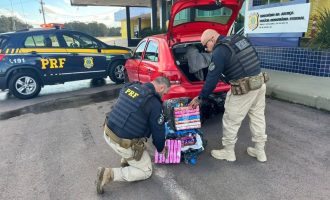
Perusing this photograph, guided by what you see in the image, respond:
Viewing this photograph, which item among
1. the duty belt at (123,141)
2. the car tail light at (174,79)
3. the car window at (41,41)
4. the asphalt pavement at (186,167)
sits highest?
the car window at (41,41)

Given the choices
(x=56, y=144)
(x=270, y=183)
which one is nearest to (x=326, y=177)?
(x=270, y=183)

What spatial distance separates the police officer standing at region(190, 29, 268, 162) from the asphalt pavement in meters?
0.35

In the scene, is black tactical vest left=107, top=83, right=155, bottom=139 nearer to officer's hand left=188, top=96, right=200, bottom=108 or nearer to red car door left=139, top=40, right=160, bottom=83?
officer's hand left=188, top=96, right=200, bottom=108

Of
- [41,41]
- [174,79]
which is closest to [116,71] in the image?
[41,41]

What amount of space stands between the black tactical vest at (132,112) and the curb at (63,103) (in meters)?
3.93

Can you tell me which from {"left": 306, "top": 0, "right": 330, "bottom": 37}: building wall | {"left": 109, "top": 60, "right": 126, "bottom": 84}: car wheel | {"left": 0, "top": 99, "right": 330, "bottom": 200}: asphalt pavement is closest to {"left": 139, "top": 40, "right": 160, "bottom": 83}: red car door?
{"left": 0, "top": 99, "right": 330, "bottom": 200}: asphalt pavement

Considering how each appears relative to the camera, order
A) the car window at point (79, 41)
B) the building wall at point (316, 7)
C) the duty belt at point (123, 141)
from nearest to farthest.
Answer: the duty belt at point (123, 141), the car window at point (79, 41), the building wall at point (316, 7)

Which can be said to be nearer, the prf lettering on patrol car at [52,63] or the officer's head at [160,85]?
the officer's head at [160,85]

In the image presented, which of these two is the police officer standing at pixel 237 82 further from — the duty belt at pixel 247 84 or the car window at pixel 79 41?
the car window at pixel 79 41

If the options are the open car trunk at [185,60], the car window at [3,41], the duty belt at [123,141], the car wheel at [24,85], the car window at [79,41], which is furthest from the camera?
the car window at [79,41]

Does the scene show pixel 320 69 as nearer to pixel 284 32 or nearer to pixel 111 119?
pixel 284 32

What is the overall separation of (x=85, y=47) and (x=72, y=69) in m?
0.76

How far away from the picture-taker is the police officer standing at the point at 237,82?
3.12 meters

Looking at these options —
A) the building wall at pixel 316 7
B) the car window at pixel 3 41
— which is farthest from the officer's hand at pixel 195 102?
the building wall at pixel 316 7
